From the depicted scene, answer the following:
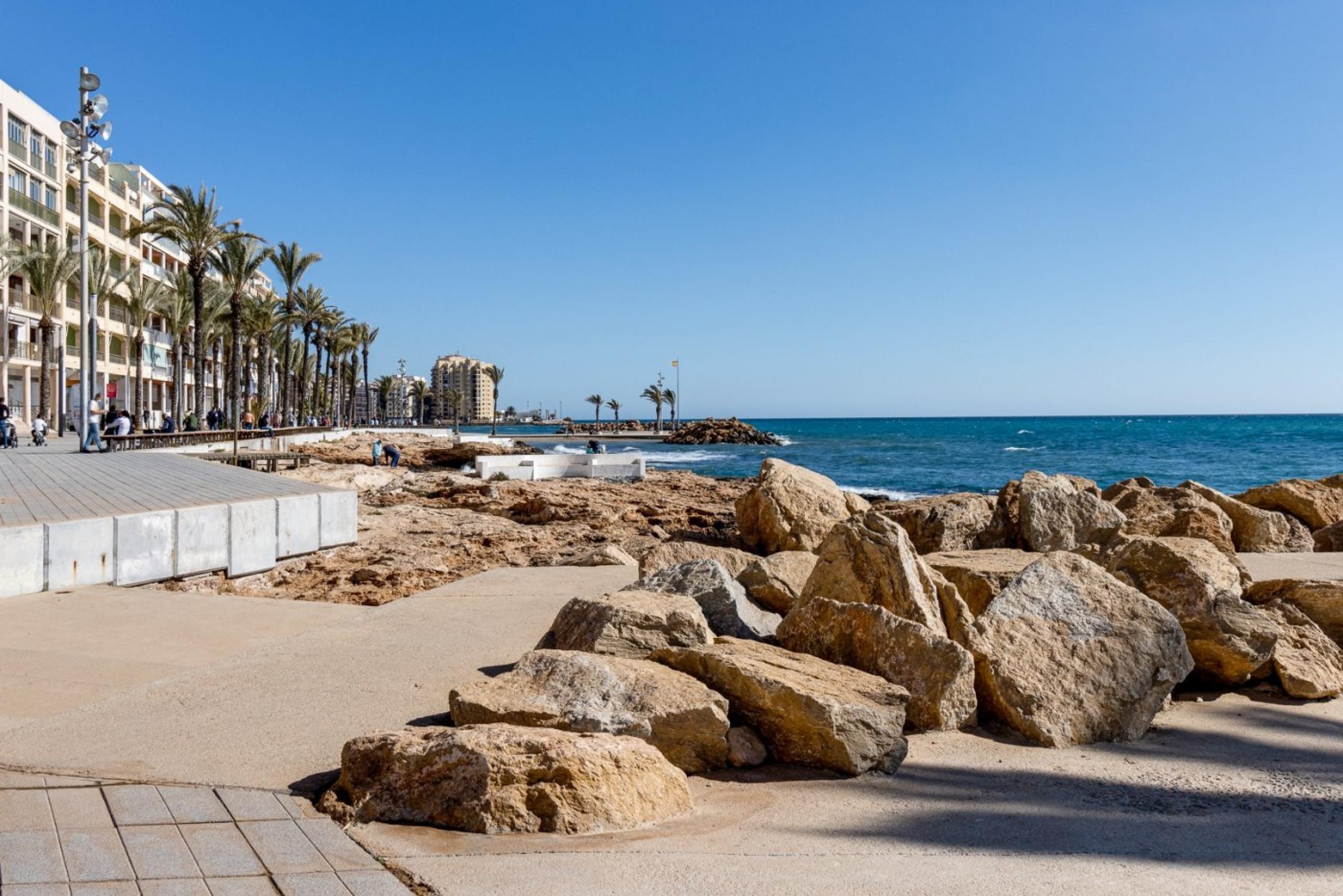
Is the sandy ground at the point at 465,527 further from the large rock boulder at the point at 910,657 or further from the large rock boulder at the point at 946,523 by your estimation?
the large rock boulder at the point at 910,657

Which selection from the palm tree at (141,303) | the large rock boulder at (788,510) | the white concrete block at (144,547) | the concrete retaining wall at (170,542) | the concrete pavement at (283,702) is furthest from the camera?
the palm tree at (141,303)

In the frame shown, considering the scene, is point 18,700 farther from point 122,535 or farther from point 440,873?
point 122,535

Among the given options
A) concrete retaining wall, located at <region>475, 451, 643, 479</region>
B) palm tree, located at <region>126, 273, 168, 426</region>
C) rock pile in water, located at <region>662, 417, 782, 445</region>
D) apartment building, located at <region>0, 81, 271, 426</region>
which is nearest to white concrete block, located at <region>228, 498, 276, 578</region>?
concrete retaining wall, located at <region>475, 451, 643, 479</region>

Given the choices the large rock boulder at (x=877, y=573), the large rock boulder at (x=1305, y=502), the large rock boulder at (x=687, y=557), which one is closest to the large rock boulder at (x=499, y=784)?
the large rock boulder at (x=877, y=573)

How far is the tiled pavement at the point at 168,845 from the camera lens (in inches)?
111

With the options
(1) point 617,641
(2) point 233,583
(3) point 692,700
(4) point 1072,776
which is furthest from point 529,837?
(2) point 233,583

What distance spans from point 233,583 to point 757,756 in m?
7.06

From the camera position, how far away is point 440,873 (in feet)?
10.1

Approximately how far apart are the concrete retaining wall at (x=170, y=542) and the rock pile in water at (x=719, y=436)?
77358mm

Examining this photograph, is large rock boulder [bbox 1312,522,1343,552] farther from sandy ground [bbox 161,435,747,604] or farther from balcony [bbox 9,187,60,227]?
balcony [bbox 9,187,60,227]

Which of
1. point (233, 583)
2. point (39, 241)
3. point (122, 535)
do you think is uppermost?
point (39, 241)

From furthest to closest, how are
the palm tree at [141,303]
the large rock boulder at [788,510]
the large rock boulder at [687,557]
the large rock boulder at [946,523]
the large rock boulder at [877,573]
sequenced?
1. the palm tree at [141,303]
2. the large rock boulder at [788,510]
3. the large rock boulder at [946,523]
4. the large rock boulder at [687,557]
5. the large rock boulder at [877,573]

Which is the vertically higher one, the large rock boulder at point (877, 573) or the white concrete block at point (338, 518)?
the large rock boulder at point (877, 573)

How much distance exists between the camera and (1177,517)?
413 inches
